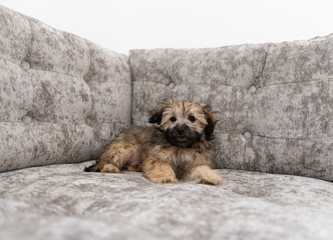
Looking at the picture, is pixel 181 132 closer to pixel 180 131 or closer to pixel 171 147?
pixel 180 131

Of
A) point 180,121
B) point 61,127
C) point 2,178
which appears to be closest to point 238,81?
point 180,121

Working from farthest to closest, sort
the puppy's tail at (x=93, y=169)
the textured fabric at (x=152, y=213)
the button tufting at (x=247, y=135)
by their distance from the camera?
the button tufting at (x=247, y=135)
the puppy's tail at (x=93, y=169)
the textured fabric at (x=152, y=213)

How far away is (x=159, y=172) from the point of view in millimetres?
2914

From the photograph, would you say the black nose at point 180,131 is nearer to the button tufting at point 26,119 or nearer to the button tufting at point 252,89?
the button tufting at point 252,89

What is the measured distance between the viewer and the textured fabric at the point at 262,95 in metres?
2.92

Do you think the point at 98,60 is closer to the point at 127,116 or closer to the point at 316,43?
the point at 127,116

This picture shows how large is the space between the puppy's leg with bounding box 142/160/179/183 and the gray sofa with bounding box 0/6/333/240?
0.17 metres

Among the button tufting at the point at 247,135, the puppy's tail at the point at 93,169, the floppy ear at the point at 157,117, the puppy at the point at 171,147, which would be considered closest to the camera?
the puppy's tail at the point at 93,169

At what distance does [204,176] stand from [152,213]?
1.28 metres

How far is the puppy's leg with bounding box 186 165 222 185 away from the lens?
2613 mm

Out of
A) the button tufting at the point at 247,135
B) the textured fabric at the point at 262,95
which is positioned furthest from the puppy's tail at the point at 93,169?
the button tufting at the point at 247,135

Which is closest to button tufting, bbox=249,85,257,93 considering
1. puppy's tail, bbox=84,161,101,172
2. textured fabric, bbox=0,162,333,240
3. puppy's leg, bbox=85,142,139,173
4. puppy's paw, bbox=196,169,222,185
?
puppy's paw, bbox=196,169,222,185

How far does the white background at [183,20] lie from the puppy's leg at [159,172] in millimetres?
2392

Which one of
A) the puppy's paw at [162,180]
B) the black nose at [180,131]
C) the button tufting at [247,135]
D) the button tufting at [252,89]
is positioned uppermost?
the button tufting at [252,89]
